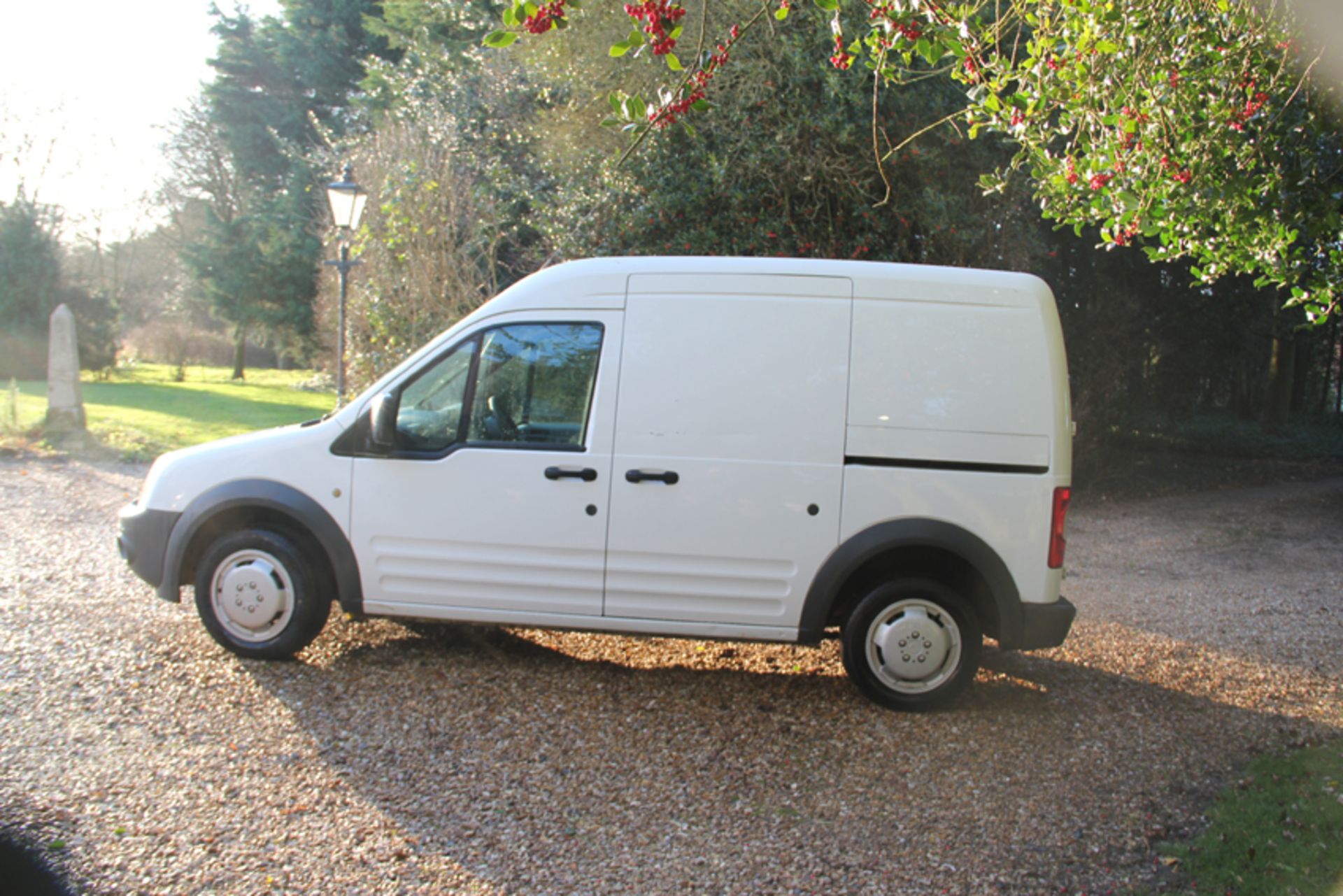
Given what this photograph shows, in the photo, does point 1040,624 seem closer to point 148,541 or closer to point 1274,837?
point 1274,837

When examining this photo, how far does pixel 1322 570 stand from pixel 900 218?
5.59 metres

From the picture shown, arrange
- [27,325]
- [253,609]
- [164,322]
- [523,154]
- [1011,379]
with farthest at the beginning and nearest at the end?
[164,322] < [27,325] < [523,154] < [253,609] < [1011,379]

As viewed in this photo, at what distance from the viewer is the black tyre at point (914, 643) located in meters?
5.19

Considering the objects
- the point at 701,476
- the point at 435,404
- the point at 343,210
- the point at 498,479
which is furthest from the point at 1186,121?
the point at 343,210

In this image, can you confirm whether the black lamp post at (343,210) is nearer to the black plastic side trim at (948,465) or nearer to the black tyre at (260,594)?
the black tyre at (260,594)

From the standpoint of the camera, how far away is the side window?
5293 mm

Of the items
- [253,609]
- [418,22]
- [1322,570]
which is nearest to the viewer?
[253,609]

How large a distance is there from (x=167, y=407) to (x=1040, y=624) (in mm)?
21290

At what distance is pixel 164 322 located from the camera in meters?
35.9

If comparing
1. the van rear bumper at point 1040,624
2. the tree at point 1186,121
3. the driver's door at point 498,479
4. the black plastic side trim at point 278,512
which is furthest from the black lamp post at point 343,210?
the van rear bumper at point 1040,624

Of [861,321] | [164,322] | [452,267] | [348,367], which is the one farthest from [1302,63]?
[164,322]

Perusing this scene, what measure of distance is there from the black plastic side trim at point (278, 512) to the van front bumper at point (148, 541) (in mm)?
66

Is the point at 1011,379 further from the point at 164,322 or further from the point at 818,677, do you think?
the point at 164,322

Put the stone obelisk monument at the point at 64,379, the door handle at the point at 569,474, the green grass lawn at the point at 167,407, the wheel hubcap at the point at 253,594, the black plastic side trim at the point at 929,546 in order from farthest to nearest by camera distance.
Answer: the green grass lawn at the point at 167,407 → the stone obelisk monument at the point at 64,379 → the wheel hubcap at the point at 253,594 → the door handle at the point at 569,474 → the black plastic side trim at the point at 929,546
